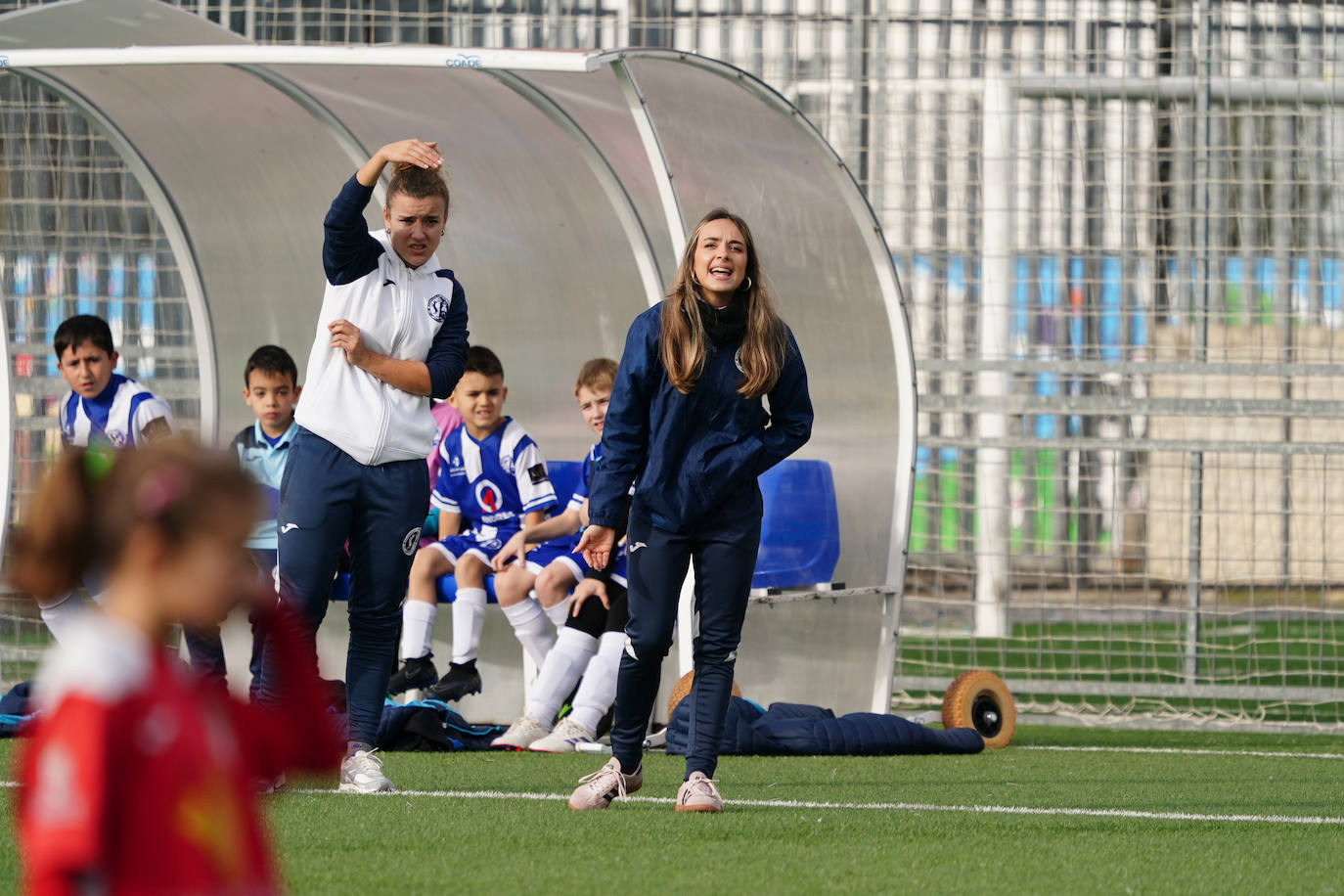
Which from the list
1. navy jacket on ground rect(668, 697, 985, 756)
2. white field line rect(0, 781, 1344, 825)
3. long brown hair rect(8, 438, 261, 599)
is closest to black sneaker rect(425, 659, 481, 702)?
navy jacket on ground rect(668, 697, 985, 756)

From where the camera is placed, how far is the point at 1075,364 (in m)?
8.42

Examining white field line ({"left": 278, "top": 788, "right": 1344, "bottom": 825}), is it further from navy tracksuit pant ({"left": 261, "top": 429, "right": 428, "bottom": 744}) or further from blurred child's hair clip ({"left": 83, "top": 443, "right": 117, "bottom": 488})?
blurred child's hair clip ({"left": 83, "top": 443, "right": 117, "bottom": 488})

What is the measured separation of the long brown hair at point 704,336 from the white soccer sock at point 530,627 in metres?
2.51

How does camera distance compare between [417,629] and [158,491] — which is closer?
[158,491]

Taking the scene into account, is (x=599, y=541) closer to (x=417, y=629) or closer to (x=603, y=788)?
(x=603, y=788)

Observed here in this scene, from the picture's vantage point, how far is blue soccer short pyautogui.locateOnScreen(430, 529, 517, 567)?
7.28 m

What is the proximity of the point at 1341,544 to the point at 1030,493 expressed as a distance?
7.36ft

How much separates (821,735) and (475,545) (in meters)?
1.69

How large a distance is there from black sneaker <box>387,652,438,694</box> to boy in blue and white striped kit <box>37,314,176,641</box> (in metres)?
1.20

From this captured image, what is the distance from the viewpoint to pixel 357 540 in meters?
5.00

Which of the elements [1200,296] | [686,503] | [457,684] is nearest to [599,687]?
[457,684]

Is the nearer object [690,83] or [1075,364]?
[690,83]

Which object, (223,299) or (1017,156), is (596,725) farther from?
(1017,156)

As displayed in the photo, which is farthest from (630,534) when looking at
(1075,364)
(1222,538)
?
(1222,538)
